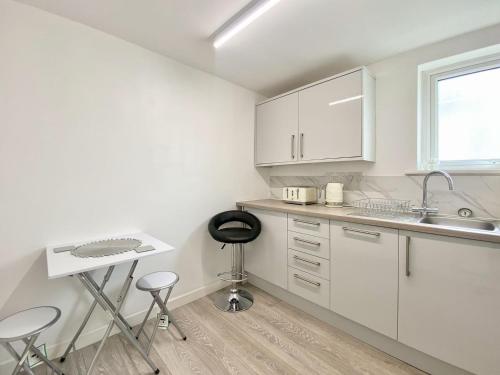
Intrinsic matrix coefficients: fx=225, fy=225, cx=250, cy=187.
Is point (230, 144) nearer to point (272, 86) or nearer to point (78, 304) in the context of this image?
point (272, 86)

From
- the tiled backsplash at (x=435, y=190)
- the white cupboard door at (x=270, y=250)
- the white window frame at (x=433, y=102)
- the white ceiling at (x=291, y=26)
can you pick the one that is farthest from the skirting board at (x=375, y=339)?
the white ceiling at (x=291, y=26)

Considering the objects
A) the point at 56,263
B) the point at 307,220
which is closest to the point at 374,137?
the point at 307,220

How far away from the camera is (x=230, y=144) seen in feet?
8.67

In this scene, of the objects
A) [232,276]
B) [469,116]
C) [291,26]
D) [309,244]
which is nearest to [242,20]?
[291,26]

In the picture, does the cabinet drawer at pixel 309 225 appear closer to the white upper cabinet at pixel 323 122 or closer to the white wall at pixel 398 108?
the white upper cabinet at pixel 323 122

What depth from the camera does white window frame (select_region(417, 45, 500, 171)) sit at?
1786mm

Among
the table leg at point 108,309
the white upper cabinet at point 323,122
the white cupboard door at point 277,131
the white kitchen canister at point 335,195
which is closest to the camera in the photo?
the table leg at point 108,309

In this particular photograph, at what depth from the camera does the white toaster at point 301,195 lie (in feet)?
7.80

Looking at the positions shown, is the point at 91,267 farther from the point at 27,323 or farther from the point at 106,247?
the point at 27,323

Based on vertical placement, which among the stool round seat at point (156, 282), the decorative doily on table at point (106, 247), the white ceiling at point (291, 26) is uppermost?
the white ceiling at point (291, 26)

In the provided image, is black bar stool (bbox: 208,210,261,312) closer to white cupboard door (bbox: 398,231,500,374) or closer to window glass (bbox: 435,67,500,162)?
white cupboard door (bbox: 398,231,500,374)

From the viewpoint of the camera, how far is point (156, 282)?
169 centimetres

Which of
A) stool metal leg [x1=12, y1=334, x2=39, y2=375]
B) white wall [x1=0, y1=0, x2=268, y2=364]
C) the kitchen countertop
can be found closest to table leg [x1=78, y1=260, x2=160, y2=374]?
stool metal leg [x1=12, y1=334, x2=39, y2=375]

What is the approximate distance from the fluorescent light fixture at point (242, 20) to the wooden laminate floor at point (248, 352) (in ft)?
7.70
